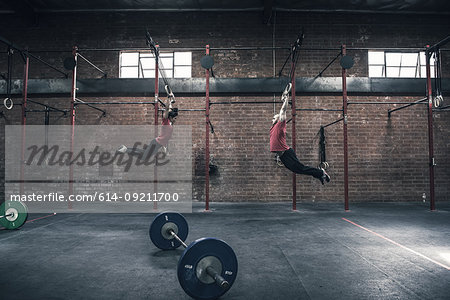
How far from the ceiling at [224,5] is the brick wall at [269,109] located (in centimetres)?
18

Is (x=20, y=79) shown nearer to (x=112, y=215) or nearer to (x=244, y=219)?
(x=112, y=215)

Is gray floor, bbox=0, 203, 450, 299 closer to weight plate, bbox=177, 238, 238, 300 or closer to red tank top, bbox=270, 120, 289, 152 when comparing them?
weight plate, bbox=177, 238, 238, 300

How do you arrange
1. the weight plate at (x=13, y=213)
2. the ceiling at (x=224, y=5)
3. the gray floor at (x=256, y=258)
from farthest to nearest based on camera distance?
the ceiling at (x=224, y=5)
the weight plate at (x=13, y=213)
the gray floor at (x=256, y=258)

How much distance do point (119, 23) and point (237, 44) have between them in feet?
10.9

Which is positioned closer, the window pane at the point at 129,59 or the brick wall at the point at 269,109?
the brick wall at the point at 269,109

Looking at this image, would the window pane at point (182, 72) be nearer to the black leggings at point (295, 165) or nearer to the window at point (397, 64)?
the black leggings at point (295, 165)

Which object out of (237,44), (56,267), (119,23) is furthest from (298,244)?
(119,23)

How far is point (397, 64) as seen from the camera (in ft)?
22.4

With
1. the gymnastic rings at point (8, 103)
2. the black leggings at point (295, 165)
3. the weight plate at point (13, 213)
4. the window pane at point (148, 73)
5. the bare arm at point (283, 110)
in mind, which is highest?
the window pane at point (148, 73)

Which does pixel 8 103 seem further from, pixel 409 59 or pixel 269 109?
pixel 409 59

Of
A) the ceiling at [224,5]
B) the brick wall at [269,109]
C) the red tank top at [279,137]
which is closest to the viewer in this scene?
the red tank top at [279,137]

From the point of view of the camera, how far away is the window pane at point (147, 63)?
22.6ft

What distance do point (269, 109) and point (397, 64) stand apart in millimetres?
3793

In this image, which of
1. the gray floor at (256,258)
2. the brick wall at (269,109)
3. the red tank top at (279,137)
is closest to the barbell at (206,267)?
the gray floor at (256,258)
